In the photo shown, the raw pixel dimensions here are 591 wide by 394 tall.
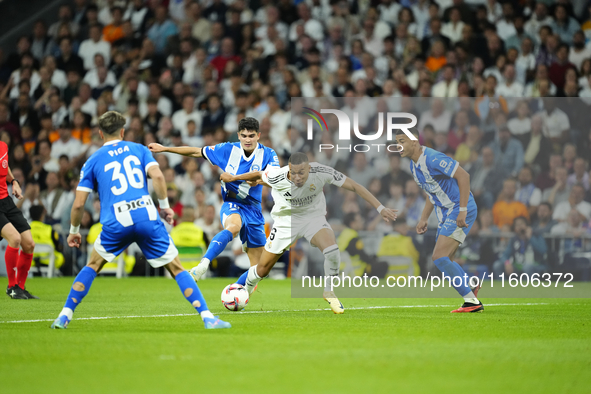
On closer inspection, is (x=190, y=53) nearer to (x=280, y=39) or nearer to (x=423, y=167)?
(x=280, y=39)

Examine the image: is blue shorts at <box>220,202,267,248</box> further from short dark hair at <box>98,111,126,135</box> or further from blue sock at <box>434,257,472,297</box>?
short dark hair at <box>98,111,126,135</box>

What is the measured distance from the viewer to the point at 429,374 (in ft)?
16.9

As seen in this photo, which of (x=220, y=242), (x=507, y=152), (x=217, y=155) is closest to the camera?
(x=220, y=242)

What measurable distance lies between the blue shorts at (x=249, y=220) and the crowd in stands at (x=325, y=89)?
3730 mm

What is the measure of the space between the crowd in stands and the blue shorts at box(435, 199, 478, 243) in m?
3.16

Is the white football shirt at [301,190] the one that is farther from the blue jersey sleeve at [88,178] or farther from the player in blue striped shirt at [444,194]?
the blue jersey sleeve at [88,178]

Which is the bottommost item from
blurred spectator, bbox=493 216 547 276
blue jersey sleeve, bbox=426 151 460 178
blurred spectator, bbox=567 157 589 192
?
blurred spectator, bbox=493 216 547 276

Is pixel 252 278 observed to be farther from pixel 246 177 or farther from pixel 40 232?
pixel 40 232

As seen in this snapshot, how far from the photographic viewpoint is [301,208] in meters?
9.59

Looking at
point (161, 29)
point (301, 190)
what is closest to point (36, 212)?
point (161, 29)

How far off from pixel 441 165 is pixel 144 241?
4449mm

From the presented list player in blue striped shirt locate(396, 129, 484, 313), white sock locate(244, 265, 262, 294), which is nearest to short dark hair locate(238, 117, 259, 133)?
A: white sock locate(244, 265, 262, 294)

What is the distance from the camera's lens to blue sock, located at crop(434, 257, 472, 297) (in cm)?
993

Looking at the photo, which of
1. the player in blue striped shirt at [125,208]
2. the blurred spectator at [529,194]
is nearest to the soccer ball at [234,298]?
the player in blue striped shirt at [125,208]
